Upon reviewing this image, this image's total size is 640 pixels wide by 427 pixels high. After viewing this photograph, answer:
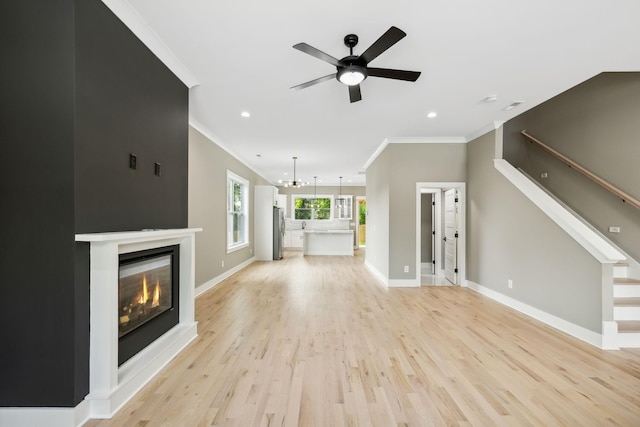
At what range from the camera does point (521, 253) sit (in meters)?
4.06

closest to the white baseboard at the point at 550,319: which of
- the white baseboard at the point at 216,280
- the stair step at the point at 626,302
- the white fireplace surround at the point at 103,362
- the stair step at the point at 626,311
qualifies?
the stair step at the point at 626,311

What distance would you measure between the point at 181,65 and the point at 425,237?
675 cm

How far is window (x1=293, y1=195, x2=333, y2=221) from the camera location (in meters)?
12.8

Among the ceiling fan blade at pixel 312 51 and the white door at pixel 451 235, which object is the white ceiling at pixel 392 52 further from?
the white door at pixel 451 235

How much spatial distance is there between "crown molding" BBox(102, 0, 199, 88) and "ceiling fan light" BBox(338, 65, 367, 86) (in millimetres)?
1657

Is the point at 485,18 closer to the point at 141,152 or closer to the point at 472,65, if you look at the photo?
the point at 472,65

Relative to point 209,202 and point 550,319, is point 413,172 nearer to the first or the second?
point 550,319

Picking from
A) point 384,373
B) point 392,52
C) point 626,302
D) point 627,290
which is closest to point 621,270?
point 627,290

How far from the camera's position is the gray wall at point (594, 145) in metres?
3.72

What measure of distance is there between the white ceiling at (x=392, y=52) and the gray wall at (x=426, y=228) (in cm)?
317

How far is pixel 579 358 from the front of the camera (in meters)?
2.64

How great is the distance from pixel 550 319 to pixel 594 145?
8.72ft

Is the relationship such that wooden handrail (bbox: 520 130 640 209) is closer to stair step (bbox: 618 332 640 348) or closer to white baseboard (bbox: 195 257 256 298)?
stair step (bbox: 618 332 640 348)

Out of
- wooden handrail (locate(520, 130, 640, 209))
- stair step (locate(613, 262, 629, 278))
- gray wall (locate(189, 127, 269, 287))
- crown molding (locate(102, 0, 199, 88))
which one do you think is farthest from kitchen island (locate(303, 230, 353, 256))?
crown molding (locate(102, 0, 199, 88))
